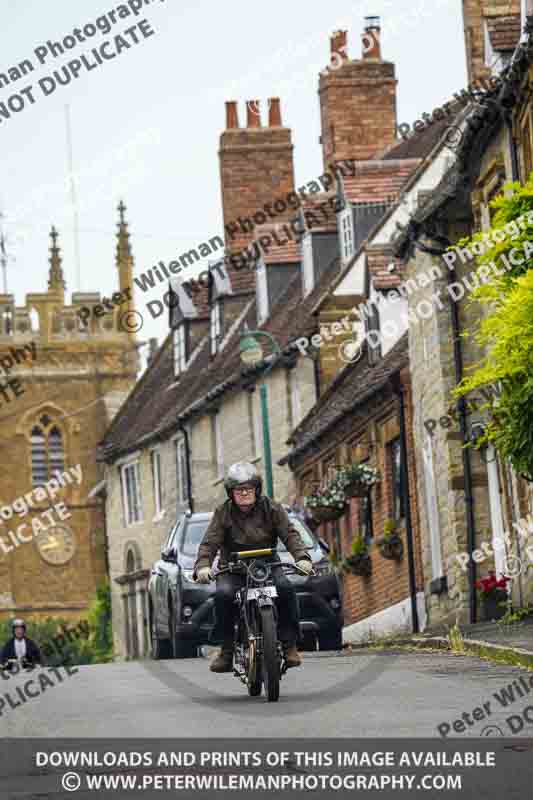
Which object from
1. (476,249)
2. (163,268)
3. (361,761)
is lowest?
(361,761)

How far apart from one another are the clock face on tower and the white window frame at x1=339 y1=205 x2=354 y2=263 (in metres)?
57.9

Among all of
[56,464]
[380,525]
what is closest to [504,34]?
[380,525]

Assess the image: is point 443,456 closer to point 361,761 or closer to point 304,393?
point 304,393

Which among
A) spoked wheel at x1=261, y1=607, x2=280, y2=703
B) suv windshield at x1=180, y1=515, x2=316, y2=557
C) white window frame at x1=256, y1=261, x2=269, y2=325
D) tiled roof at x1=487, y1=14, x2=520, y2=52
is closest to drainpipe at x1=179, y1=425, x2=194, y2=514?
white window frame at x1=256, y1=261, x2=269, y2=325

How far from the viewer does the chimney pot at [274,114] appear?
5212cm

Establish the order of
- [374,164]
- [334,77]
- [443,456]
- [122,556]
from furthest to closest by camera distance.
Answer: [122,556] → [334,77] → [374,164] → [443,456]

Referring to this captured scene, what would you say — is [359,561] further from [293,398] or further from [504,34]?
[504,34]

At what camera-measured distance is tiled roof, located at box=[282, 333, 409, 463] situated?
33.8 metres

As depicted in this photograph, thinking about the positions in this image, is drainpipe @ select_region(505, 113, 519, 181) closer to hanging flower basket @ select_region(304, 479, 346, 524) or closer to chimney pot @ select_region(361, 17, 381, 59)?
hanging flower basket @ select_region(304, 479, 346, 524)

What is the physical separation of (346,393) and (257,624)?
23.8 meters

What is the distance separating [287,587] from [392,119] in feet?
102

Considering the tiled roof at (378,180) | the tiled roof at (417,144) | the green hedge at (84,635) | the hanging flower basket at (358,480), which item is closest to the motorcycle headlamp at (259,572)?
the hanging flower basket at (358,480)

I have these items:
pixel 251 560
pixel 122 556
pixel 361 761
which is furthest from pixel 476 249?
pixel 122 556

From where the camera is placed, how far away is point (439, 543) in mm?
30250
